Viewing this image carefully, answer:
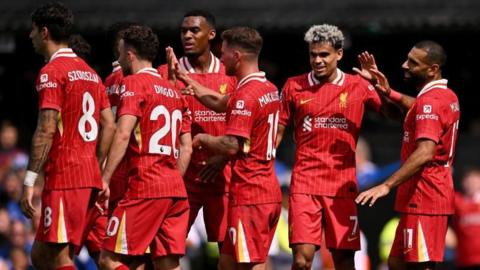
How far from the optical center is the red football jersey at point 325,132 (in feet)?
49.8

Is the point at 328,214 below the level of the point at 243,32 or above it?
below

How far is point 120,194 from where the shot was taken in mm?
14953

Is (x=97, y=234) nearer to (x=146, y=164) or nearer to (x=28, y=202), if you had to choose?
(x=146, y=164)

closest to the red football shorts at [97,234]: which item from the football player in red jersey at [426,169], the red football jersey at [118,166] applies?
the red football jersey at [118,166]

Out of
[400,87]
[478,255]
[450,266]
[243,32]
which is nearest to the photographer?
[243,32]

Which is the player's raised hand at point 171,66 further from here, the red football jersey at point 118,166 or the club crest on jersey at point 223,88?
the club crest on jersey at point 223,88

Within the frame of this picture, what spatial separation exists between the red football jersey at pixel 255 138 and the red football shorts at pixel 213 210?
60cm

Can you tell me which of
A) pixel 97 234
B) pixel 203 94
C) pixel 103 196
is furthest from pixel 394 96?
pixel 97 234

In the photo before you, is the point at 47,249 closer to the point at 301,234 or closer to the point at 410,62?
the point at 301,234

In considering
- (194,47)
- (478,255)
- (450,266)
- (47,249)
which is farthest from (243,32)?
(450,266)

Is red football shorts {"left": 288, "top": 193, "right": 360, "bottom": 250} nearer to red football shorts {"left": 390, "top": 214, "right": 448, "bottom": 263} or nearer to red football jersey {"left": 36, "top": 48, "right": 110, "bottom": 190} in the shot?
red football shorts {"left": 390, "top": 214, "right": 448, "bottom": 263}

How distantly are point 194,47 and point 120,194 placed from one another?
Result: 1.75 meters

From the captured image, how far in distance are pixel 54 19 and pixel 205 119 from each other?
2.19m

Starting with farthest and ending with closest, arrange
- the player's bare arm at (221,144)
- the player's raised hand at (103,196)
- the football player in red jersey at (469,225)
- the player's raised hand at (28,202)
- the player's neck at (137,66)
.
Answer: the football player in red jersey at (469,225)
the player's bare arm at (221,144)
the player's neck at (137,66)
the player's raised hand at (103,196)
the player's raised hand at (28,202)
